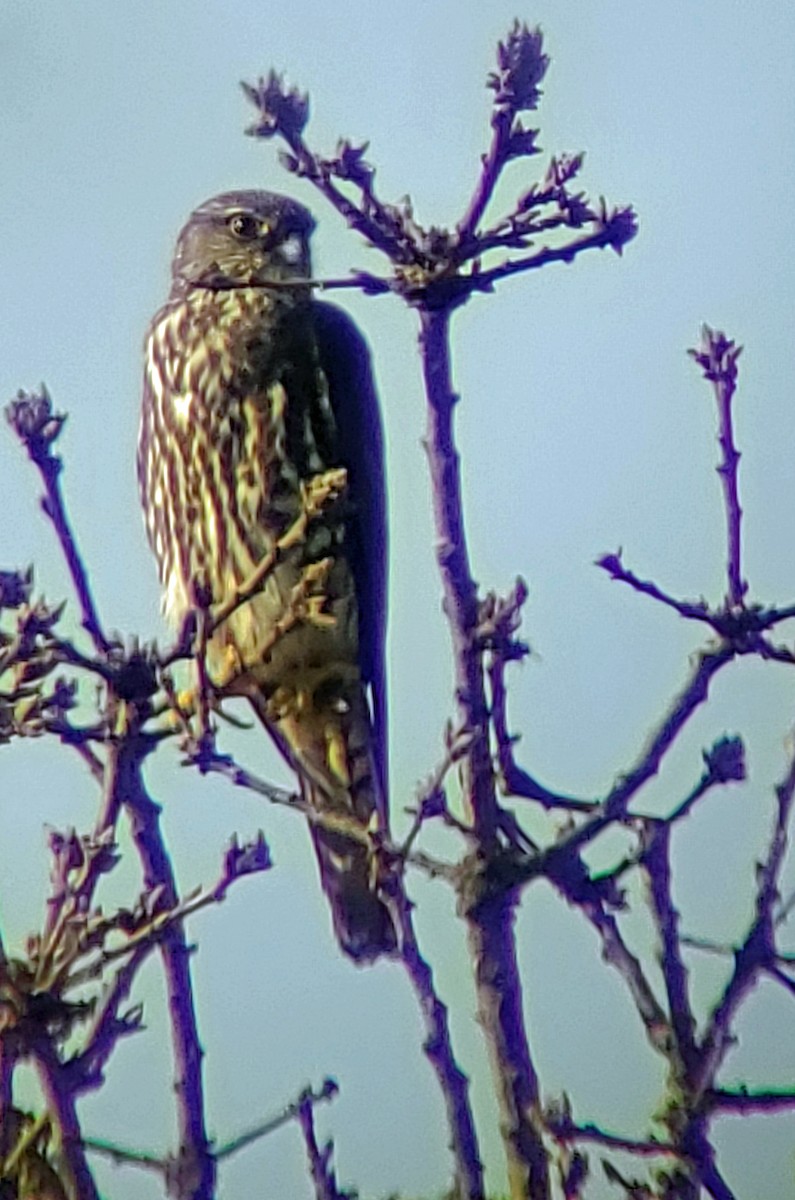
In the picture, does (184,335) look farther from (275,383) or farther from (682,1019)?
(682,1019)

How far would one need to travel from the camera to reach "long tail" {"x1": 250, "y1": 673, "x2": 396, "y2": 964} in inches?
199

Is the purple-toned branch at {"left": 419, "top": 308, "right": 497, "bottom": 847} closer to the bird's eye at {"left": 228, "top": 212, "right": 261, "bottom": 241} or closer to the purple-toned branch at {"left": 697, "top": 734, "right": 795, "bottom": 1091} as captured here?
the purple-toned branch at {"left": 697, "top": 734, "right": 795, "bottom": 1091}

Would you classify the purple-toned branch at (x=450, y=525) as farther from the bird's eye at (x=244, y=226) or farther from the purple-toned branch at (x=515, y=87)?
the bird's eye at (x=244, y=226)

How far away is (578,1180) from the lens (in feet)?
8.71

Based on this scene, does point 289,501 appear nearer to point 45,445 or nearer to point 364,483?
point 364,483

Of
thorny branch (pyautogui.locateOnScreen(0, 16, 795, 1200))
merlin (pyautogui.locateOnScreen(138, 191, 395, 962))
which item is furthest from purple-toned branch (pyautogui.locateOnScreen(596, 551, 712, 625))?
merlin (pyautogui.locateOnScreen(138, 191, 395, 962))

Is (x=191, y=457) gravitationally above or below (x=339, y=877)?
above

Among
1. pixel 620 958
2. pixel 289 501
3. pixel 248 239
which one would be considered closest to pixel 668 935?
pixel 620 958

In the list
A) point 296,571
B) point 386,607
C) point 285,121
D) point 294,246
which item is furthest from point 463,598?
point 294,246

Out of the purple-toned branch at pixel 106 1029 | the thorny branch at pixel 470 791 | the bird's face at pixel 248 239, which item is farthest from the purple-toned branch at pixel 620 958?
the bird's face at pixel 248 239

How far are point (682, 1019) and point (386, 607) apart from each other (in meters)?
2.85

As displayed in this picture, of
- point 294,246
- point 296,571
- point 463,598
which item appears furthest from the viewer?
point 294,246

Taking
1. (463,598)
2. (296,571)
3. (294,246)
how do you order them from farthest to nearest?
(294,246)
(296,571)
(463,598)

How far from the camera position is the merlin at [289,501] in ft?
16.7
